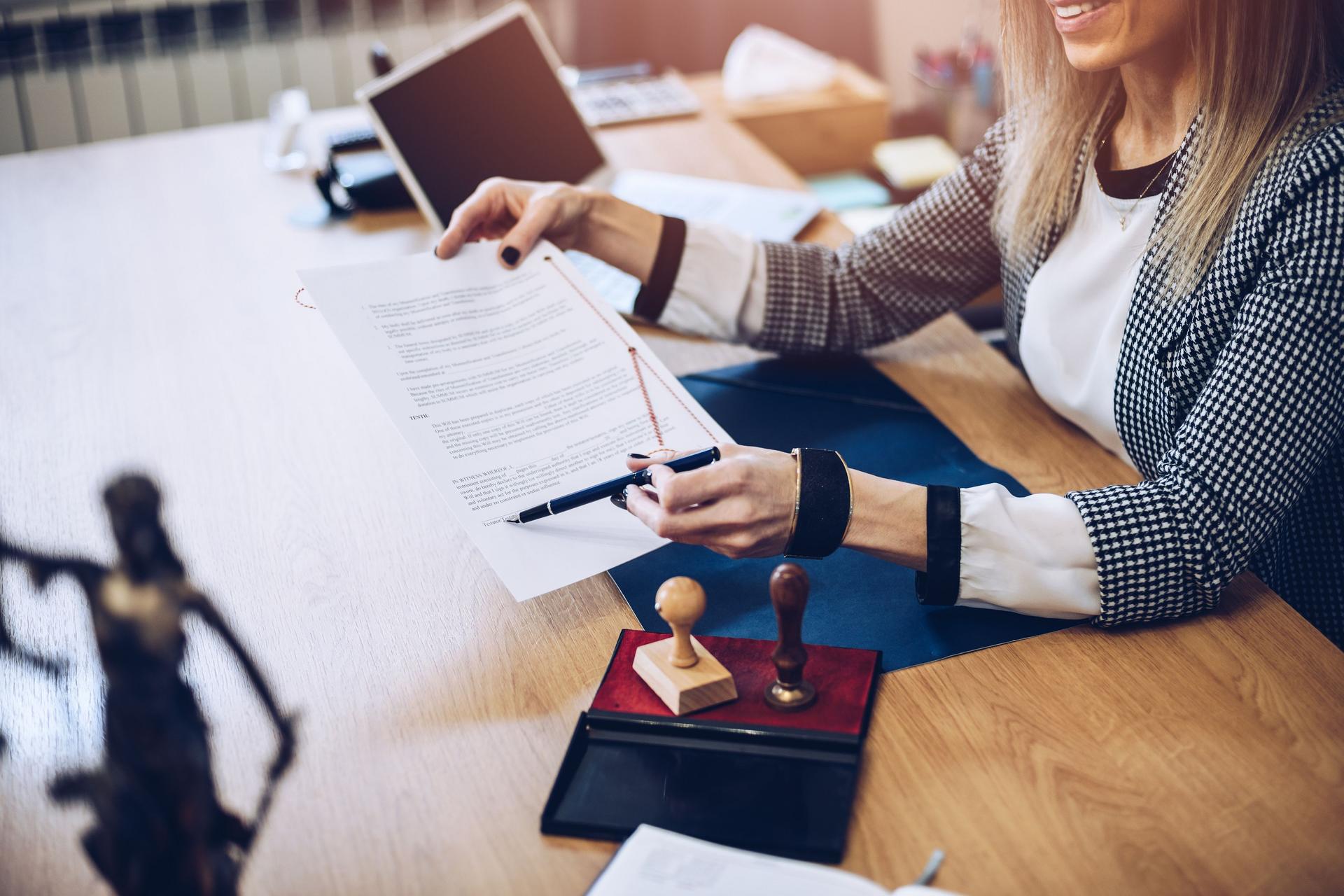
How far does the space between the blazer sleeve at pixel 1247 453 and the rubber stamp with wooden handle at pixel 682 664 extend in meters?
0.28

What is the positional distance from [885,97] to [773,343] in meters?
1.09

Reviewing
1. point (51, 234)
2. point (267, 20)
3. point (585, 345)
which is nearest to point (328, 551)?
point (585, 345)

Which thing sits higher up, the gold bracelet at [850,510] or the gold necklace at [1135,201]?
the gold necklace at [1135,201]

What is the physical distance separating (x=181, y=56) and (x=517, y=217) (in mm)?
Result: 1930

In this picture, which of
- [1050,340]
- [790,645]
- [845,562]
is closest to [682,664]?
[790,645]

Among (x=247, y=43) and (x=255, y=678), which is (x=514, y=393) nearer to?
(x=255, y=678)

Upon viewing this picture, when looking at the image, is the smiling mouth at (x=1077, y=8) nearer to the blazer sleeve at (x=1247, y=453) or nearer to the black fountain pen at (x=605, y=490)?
the blazer sleeve at (x=1247, y=453)

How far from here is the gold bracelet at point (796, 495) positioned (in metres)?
0.79

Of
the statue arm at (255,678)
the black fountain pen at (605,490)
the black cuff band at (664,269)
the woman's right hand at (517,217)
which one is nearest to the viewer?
the statue arm at (255,678)

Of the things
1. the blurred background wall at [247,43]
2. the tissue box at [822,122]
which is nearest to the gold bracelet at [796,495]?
the tissue box at [822,122]

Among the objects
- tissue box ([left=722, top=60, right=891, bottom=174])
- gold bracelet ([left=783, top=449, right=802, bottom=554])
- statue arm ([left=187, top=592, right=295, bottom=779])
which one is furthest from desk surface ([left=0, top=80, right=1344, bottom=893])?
tissue box ([left=722, top=60, right=891, bottom=174])

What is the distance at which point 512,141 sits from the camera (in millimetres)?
1436

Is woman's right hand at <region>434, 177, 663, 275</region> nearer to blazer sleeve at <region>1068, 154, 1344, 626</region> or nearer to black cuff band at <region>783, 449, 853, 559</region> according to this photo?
black cuff band at <region>783, 449, 853, 559</region>

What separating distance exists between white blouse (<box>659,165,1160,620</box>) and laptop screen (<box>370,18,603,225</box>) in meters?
0.34
